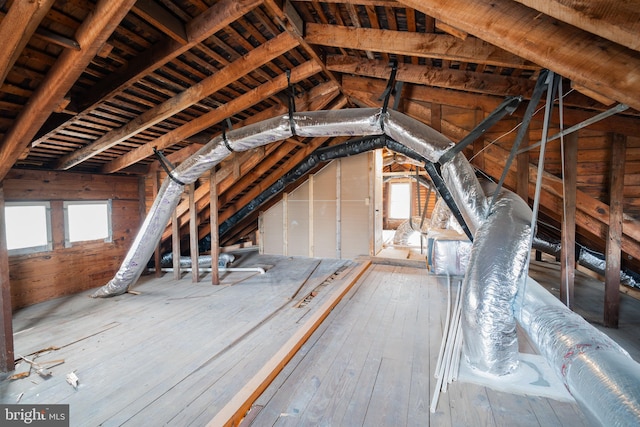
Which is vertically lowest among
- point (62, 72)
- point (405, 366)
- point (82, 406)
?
point (82, 406)

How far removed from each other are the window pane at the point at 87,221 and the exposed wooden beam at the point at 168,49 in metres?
2.55

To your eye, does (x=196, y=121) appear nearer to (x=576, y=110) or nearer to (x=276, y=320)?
(x=276, y=320)

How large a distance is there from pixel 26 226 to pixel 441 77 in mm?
5213

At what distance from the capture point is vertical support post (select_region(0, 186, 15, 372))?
80.7 inches

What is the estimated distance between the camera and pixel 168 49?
1837 mm

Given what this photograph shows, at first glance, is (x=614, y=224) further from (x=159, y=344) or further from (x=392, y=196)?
(x=392, y=196)

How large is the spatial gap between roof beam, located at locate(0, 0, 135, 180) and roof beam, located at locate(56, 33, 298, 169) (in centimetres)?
87

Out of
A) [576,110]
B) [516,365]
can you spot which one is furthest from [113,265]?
[576,110]

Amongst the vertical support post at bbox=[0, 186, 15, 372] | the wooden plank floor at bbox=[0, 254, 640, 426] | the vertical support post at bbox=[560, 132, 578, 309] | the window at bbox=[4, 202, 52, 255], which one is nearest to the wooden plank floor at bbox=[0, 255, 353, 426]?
the wooden plank floor at bbox=[0, 254, 640, 426]

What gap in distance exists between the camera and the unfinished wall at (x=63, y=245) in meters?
3.40

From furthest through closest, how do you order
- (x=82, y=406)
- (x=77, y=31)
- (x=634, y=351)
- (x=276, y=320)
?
(x=276, y=320) < (x=634, y=351) < (x=82, y=406) < (x=77, y=31)

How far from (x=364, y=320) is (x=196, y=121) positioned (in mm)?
2766

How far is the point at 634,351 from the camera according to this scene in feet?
7.38

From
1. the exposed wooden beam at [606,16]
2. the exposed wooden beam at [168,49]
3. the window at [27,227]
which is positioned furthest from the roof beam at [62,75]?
the window at [27,227]
